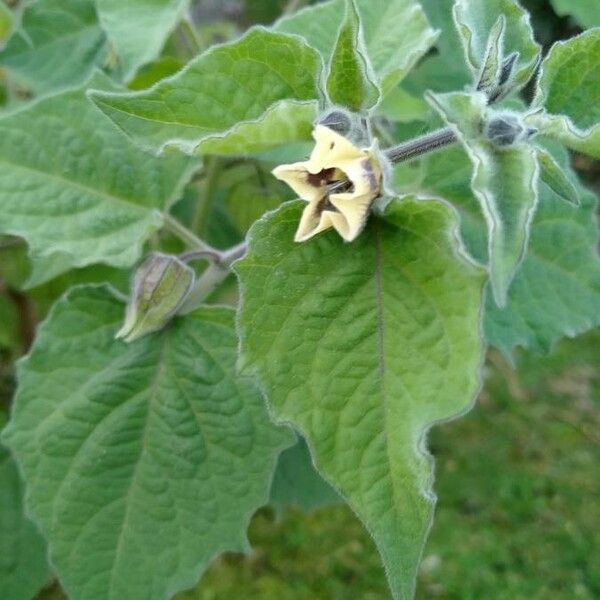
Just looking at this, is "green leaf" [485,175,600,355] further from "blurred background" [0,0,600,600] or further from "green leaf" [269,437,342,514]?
"blurred background" [0,0,600,600]

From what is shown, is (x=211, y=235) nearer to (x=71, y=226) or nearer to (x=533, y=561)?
(x=71, y=226)

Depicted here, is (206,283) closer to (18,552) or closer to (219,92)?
(219,92)

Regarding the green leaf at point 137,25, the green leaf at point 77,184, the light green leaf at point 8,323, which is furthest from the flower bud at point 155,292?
the light green leaf at point 8,323

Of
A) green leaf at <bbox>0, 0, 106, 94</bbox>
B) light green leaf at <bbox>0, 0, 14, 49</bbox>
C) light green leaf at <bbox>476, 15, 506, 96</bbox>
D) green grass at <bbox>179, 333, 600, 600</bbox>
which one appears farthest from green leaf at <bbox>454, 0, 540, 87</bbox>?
green grass at <bbox>179, 333, 600, 600</bbox>

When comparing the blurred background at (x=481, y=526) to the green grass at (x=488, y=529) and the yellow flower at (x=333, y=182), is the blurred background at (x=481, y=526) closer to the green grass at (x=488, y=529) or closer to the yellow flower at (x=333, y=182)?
the green grass at (x=488, y=529)

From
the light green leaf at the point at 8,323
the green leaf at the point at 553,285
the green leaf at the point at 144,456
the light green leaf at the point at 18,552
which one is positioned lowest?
the light green leaf at the point at 8,323

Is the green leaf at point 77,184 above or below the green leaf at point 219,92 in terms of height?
below
